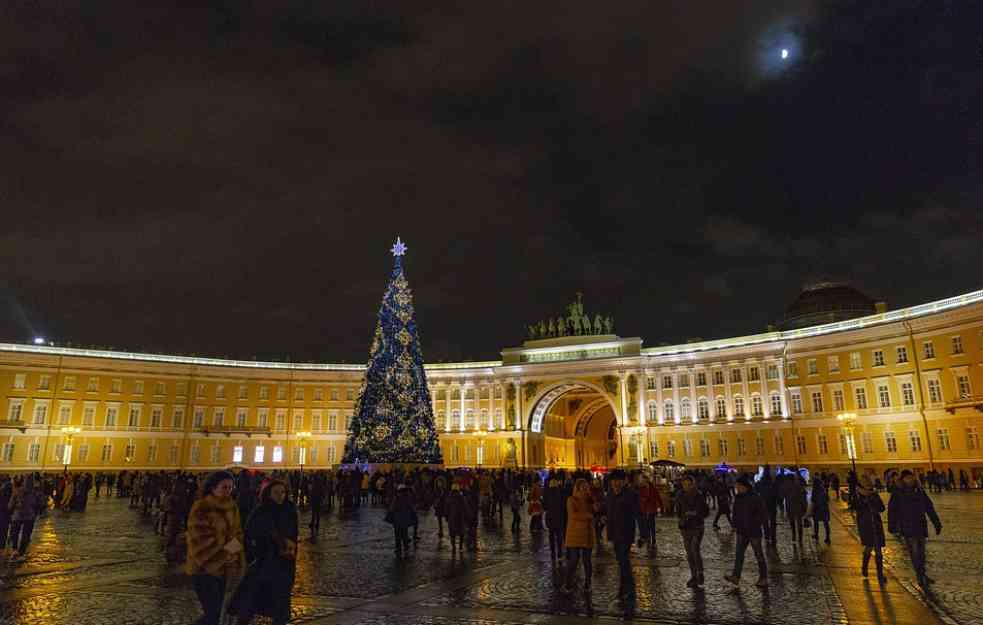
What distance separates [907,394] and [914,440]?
351 cm

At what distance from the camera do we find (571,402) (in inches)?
3120

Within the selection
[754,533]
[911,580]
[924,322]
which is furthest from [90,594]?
[924,322]

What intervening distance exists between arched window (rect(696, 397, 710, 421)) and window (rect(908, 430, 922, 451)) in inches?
655

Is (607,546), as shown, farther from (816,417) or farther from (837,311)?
(837,311)

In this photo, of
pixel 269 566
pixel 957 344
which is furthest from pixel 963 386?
pixel 269 566

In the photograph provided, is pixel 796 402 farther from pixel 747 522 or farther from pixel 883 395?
pixel 747 522

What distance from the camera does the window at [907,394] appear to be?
50.2 metres

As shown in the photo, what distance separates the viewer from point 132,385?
61.6 m

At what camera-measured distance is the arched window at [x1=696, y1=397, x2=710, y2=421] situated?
62.4 meters

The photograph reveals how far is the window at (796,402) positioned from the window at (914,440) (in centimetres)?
916

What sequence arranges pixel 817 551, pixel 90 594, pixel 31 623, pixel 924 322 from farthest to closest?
1. pixel 924 322
2. pixel 817 551
3. pixel 90 594
4. pixel 31 623

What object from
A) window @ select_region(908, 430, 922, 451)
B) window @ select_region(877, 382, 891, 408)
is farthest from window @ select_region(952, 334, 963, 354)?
window @ select_region(908, 430, 922, 451)

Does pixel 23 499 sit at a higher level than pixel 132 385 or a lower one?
lower

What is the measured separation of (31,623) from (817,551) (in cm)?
1435
